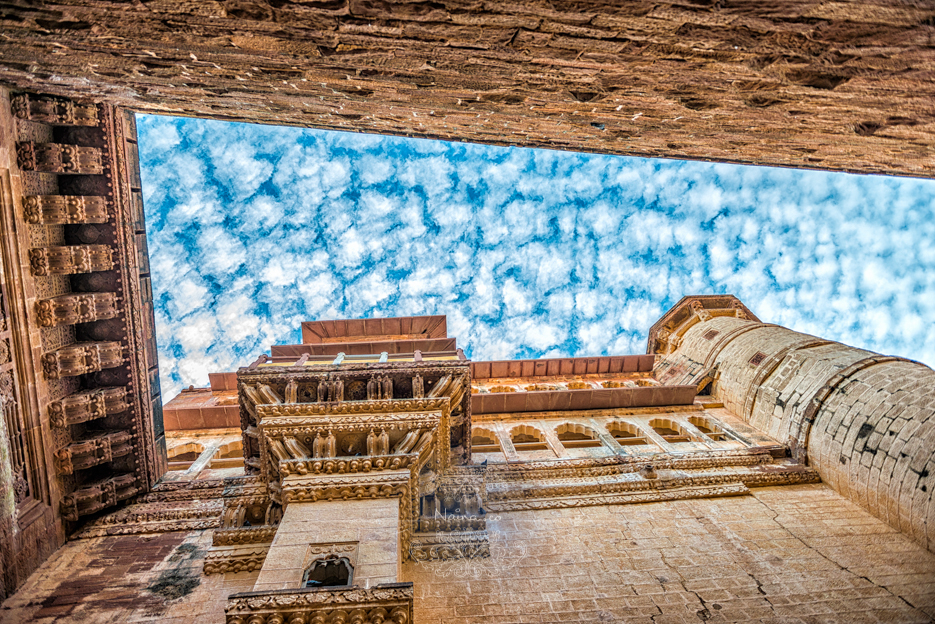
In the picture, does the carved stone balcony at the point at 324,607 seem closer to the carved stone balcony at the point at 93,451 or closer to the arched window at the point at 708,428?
the carved stone balcony at the point at 93,451

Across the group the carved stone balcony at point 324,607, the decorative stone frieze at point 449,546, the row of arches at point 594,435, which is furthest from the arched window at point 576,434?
the carved stone balcony at point 324,607

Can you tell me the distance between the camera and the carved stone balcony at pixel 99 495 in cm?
1131

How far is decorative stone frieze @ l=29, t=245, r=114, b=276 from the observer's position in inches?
394

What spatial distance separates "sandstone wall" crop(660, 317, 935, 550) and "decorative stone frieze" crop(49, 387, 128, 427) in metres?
19.0

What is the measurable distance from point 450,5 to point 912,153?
10517 millimetres

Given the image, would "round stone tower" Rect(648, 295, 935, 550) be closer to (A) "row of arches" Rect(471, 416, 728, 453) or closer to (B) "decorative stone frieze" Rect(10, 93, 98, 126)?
(A) "row of arches" Rect(471, 416, 728, 453)

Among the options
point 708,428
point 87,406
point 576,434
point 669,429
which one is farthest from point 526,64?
point 708,428

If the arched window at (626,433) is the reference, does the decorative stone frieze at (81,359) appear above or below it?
above

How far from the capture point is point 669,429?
1773cm

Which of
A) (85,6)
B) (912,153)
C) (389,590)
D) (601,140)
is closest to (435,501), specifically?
(389,590)

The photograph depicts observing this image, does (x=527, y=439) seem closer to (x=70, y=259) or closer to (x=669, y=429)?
(x=669, y=429)

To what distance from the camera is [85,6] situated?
17.4 ft

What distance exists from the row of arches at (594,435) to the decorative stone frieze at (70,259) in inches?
457

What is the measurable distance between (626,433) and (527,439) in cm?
364
